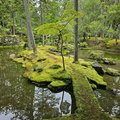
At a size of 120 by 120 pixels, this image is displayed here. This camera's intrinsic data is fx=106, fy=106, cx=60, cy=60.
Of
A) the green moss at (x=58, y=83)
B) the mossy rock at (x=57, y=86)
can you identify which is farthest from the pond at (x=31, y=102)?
the green moss at (x=58, y=83)

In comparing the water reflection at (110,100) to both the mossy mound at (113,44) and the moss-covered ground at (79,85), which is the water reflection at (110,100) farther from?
the mossy mound at (113,44)

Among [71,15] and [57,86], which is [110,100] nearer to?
[57,86]

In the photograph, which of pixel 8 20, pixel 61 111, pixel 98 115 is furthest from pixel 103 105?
pixel 8 20

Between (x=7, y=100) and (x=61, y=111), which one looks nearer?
(x=61, y=111)

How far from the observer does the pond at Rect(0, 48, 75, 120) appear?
132 inches

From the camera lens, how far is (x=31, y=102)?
12.8 feet

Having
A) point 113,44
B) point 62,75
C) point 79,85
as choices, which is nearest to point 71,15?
point 62,75

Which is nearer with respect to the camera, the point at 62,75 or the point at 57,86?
the point at 57,86

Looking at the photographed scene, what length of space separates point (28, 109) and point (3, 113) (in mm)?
779

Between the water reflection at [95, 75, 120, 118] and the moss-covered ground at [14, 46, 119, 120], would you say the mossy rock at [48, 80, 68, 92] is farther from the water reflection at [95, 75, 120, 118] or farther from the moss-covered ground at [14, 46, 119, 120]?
the water reflection at [95, 75, 120, 118]

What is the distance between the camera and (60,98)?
4215mm

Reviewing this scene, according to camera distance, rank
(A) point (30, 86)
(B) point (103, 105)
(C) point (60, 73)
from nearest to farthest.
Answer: (B) point (103, 105)
(A) point (30, 86)
(C) point (60, 73)

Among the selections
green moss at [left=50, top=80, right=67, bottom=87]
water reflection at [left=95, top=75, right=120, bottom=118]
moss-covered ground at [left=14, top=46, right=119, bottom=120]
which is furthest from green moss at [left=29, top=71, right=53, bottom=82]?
water reflection at [left=95, top=75, right=120, bottom=118]

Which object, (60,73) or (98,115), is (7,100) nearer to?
(60,73)
